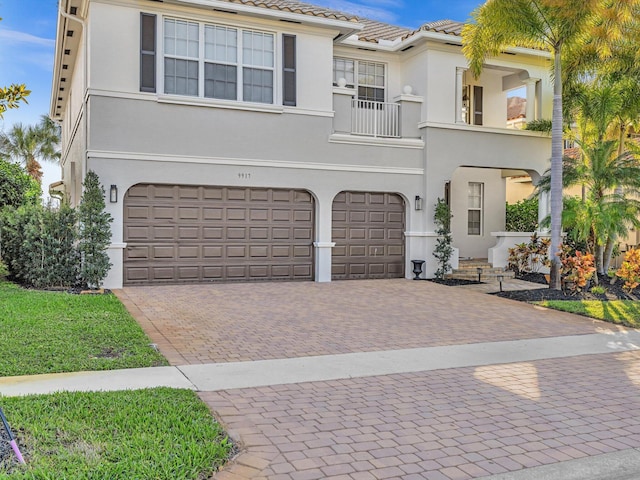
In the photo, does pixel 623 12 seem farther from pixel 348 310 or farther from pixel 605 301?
pixel 348 310

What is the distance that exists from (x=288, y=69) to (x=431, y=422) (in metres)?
12.6

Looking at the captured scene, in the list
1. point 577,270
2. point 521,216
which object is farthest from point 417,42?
point 577,270

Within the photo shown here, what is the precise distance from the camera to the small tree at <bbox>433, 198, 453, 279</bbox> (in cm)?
1795

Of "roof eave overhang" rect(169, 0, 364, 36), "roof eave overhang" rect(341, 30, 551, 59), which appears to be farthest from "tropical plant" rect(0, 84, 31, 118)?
"roof eave overhang" rect(341, 30, 551, 59)

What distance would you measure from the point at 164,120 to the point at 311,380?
10.1 m

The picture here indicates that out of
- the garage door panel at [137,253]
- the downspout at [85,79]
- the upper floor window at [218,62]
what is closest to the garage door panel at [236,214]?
→ the garage door panel at [137,253]

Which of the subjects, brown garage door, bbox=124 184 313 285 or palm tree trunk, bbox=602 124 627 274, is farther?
palm tree trunk, bbox=602 124 627 274

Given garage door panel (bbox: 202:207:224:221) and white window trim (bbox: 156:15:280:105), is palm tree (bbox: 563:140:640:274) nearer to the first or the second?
white window trim (bbox: 156:15:280:105)

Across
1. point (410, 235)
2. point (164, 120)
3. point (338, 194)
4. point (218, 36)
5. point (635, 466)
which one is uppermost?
point (218, 36)

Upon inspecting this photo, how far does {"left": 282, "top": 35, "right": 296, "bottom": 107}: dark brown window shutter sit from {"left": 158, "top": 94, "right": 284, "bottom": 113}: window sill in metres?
0.44

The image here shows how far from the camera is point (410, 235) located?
59.1 feet

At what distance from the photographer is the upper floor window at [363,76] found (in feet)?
61.0

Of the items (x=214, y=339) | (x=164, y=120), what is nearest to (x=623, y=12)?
(x=164, y=120)

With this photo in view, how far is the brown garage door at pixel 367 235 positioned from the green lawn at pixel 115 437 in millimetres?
11551
